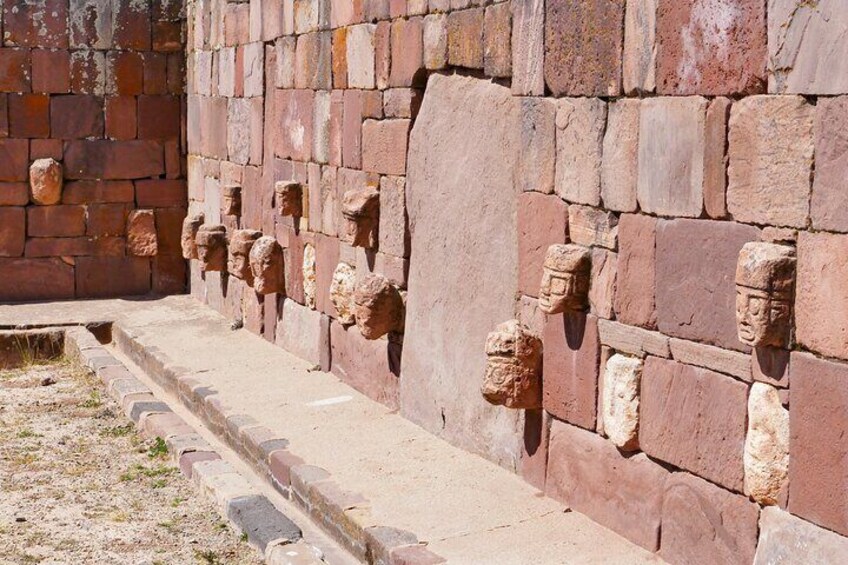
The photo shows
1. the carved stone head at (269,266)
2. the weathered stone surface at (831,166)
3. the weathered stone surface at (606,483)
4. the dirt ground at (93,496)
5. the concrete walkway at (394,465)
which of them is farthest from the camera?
the carved stone head at (269,266)

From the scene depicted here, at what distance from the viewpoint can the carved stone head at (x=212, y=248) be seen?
40.2 ft

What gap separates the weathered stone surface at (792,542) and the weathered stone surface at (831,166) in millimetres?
1091

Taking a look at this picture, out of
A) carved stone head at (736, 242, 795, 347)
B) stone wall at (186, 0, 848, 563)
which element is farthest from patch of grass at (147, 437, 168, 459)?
carved stone head at (736, 242, 795, 347)

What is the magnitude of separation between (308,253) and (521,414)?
12.3ft

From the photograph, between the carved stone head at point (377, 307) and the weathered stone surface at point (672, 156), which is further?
the carved stone head at point (377, 307)

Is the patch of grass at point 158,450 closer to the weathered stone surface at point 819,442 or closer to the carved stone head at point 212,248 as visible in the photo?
the carved stone head at point 212,248

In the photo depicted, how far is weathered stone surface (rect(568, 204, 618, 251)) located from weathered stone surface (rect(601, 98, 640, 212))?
0.07 metres

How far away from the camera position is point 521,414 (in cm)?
692

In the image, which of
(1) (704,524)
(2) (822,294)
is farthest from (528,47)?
(1) (704,524)

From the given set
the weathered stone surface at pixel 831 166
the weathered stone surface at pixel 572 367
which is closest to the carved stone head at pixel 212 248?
the weathered stone surface at pixel 572 367

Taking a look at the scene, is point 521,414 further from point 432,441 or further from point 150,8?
point 150,8

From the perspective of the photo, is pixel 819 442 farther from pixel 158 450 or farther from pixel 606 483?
pixel 158 450

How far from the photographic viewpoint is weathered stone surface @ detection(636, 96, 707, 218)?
5379 millimetres

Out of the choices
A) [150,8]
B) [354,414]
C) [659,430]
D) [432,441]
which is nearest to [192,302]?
[150,8]
